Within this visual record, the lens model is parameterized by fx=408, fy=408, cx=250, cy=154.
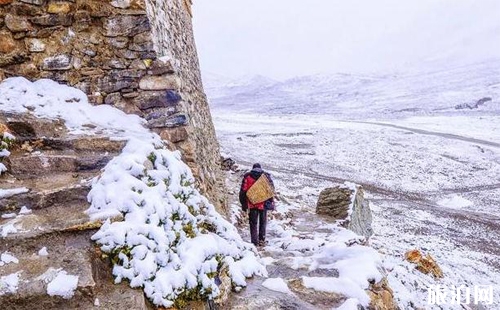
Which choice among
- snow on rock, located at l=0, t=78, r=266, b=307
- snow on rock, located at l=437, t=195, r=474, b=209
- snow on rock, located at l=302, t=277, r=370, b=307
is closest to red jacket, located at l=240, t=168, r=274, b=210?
snow on rock, located at l=0, t=78, r=266, b=307

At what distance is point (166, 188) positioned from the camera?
5020mm

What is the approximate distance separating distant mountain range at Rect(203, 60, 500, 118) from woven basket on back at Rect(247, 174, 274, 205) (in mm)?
65409

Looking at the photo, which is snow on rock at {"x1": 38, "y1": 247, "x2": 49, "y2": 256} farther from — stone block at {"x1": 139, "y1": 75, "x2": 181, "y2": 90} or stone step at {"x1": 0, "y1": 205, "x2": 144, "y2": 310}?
stone block at {"x1": 139, "y1": 75, "x2": 181, "y2": 90}

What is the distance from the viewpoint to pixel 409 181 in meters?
26.8

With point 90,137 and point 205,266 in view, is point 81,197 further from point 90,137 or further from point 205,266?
point 205,266

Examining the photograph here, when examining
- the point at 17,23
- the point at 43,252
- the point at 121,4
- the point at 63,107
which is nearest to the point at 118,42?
the point at 121,4

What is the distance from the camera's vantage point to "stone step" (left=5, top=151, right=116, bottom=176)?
194 inches

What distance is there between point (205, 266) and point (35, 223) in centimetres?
181

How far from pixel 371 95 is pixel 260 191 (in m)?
102

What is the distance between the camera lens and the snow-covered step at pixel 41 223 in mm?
3994

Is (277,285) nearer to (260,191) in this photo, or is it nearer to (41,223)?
(41,223)

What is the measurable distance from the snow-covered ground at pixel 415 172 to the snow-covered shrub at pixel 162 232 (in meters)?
5.48

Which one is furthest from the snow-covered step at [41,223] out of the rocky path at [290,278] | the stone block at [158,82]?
the stone block at [158,82]

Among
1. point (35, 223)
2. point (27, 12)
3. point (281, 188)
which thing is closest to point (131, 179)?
point (35, 223)
